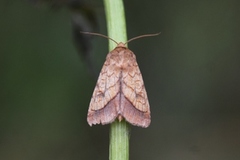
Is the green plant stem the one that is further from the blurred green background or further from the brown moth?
the blurred green background

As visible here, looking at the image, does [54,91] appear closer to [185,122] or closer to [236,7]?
[185,122]

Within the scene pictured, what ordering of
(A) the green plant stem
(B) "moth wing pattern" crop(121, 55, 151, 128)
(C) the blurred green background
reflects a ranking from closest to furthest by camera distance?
1. (A) the green plant stem
2. (B) "moth wing pattern" crop(121, 55, 151, 128)
3. (C) the blurred green background

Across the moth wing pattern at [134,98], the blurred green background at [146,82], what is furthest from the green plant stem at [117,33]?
the blurred green background at [146,82]

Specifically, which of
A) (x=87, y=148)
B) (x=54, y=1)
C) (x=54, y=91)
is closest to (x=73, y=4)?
(x=54, y=1)

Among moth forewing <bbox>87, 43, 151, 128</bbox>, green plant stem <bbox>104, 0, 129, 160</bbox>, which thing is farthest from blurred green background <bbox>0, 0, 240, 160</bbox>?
green plant stem <bbox>104, 0, 129, 160</bbox>

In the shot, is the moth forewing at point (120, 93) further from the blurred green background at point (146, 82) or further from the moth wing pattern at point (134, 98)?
the blurred green background at point (146, 82)

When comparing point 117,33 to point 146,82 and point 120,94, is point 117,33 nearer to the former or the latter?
point 120,94
